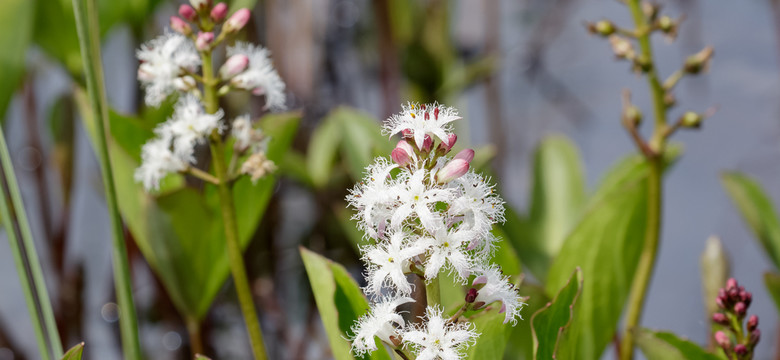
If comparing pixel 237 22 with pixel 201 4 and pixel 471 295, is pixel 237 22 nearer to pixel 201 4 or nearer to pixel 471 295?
pixel 201 4

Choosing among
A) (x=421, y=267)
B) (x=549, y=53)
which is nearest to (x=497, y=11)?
(x=549, y=53)

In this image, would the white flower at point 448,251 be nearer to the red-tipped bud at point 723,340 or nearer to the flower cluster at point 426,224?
the flower cluster at point 426,224

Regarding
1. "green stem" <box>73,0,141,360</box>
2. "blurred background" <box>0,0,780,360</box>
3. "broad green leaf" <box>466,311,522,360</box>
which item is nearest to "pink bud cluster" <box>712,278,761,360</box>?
"broad green leaf" <box>466,311,522,360</box>

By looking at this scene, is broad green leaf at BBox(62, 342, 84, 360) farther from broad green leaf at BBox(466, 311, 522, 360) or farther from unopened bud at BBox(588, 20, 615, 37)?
unopened bud at BBox(588, 20, 615, 37)

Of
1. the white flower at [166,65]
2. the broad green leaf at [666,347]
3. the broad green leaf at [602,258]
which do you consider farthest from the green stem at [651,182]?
the white flower at [166,65]

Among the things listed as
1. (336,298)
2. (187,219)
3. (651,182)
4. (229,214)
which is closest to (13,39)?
(187,219)

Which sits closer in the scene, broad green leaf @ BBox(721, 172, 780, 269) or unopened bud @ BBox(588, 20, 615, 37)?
unopened bud @ BBox(588, 20, 615, 37)
